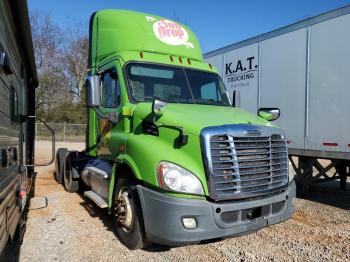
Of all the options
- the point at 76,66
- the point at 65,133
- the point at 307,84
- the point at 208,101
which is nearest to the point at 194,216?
the point at 208,101

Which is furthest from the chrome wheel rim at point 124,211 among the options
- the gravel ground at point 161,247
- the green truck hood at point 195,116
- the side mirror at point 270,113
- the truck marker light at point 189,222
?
the side mirror at point 270,113

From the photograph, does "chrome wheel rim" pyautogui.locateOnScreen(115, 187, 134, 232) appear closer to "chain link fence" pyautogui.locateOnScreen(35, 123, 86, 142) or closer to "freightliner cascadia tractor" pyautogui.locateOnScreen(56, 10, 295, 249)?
"freightliner cascadia tractor" pyautogui.locateOnScreen(56, 10, 295, 249)

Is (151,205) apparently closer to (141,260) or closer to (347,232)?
(141,260)

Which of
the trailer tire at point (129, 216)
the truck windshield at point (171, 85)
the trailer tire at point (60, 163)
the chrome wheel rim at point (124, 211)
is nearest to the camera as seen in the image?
the trailer tire at point (129, 216)

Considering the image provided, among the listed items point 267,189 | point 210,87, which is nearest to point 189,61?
point 210,87

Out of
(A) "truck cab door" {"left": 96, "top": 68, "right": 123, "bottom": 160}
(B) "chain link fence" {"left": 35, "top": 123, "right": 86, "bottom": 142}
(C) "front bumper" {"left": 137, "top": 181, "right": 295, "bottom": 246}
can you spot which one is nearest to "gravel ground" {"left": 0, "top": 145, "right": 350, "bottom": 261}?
(C) "front bumper" {"left": 137, "top": 181, "right": 295, "bottom": 246}

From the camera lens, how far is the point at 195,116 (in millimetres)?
4980

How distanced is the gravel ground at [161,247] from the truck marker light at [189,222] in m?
0.73

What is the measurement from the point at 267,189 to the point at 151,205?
4.80 feet

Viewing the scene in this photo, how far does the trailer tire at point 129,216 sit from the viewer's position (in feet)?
16.1

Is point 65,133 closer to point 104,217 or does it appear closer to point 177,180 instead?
point 104,217

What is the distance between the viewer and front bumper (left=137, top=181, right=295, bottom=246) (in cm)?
433

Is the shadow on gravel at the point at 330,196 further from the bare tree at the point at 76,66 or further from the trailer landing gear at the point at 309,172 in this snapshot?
the bare tree at the point at 76,66

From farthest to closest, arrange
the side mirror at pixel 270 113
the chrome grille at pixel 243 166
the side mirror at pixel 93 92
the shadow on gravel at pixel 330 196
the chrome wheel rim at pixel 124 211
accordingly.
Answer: the shadow on gravel at pixel 330 196 → the side mirror at pixel 270 113 → the side mirror at pixel 93 92 → the chrome wheel rim at pixel 124 211 → the chrome grille at pixel 243 166
